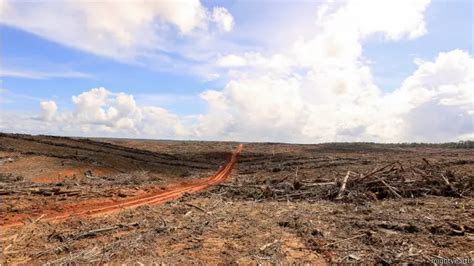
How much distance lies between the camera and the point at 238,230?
10547mm

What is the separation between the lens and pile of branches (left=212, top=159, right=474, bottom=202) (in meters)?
14.9

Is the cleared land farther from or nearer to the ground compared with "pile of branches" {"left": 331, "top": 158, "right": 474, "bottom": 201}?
nearer to the ground

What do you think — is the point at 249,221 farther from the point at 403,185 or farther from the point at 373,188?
the point at 403,185

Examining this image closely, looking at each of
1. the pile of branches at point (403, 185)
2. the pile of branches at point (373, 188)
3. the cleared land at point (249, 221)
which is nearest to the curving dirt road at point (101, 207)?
the cleared land at point (249, 221)

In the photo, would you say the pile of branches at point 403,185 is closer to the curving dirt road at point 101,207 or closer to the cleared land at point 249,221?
the cleared land at point 249,221

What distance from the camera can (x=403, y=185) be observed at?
15.6 meters

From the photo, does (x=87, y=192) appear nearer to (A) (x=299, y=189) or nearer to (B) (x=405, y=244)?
(A) (x=299, y=189)

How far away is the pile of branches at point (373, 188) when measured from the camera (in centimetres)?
1488

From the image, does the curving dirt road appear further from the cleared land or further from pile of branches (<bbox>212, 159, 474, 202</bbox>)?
pile of branches (<bbox>212, 159, 474, 202</bbox>)

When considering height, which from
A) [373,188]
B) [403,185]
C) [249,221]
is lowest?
[249,221]

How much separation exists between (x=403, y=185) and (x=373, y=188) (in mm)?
1078

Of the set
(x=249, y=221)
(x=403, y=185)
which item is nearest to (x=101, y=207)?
(x=249, y=221)

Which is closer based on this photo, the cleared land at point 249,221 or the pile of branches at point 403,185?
the cleared land at point 249,221

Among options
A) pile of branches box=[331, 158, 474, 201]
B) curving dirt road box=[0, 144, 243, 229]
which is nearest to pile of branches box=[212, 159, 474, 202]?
pile of branches box=[331, 158, 474, 201]
